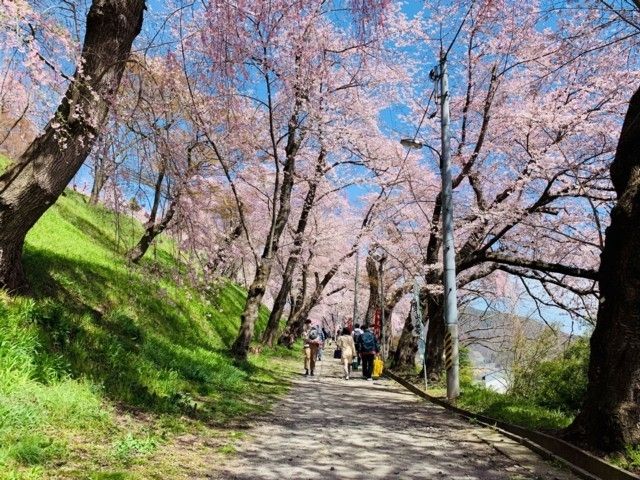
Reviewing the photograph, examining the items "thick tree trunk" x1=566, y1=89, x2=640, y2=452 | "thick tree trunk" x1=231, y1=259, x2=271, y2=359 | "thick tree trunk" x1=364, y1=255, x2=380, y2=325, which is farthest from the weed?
"thick tree trunk" x1=364, y1=255, x2=380, y2=325

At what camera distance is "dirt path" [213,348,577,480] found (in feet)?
17.0

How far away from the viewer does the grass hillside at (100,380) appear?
4.20 metres

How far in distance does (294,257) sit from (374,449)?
13828mm

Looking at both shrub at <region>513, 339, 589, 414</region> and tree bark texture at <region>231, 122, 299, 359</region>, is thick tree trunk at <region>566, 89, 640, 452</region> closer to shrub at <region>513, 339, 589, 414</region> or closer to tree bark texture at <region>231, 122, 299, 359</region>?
shrub at <region>513, 339, 589, 414</region>

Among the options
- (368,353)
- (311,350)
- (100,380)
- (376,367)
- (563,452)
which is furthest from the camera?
(376,367)

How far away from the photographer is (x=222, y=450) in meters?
5.57

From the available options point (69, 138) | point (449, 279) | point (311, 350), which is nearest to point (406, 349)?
point (311, 350)

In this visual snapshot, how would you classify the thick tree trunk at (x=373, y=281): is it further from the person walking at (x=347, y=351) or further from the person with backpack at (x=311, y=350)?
the person with backpack at (x=311, y=350)

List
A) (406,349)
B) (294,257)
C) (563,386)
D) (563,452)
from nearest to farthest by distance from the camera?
(563,452), (563,386), (406,349), (294,257)

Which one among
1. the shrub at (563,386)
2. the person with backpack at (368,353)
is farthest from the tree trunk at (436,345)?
the person with backpack at (368,353)

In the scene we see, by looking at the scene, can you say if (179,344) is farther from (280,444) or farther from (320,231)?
(320,231)

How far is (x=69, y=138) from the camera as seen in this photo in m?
6.07

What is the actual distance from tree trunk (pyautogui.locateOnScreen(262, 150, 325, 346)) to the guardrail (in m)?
12.0

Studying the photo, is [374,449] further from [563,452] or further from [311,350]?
[311,350]
